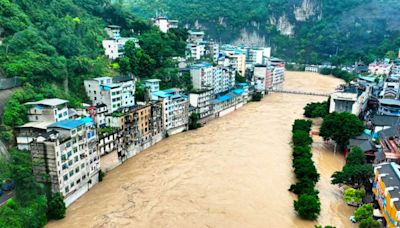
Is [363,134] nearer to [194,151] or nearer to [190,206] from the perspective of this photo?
[194,151]

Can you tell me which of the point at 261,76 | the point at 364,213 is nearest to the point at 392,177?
the point at 364,213

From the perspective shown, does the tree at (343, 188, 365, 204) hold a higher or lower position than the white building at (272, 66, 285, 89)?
lower

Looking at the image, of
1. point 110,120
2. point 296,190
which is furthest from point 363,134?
point 110,120

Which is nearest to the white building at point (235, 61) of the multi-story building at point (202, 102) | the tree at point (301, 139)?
the multi-story building at point (202, 102)

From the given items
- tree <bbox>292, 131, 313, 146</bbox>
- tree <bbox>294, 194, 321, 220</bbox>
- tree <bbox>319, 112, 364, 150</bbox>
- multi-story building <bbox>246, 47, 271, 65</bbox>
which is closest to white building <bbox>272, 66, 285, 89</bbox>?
multi-story building <bbox>246, 47, 271, 65</bbox>

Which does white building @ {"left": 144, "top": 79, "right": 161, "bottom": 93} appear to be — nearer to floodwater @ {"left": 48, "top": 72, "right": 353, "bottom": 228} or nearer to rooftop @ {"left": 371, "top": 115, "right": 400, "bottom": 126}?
floodwater @ {"left": 48, "top": 72, "right": 353, "bottom": 228}

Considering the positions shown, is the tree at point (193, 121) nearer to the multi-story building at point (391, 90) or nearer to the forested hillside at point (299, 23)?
the multi-story building at point (391, 90)
